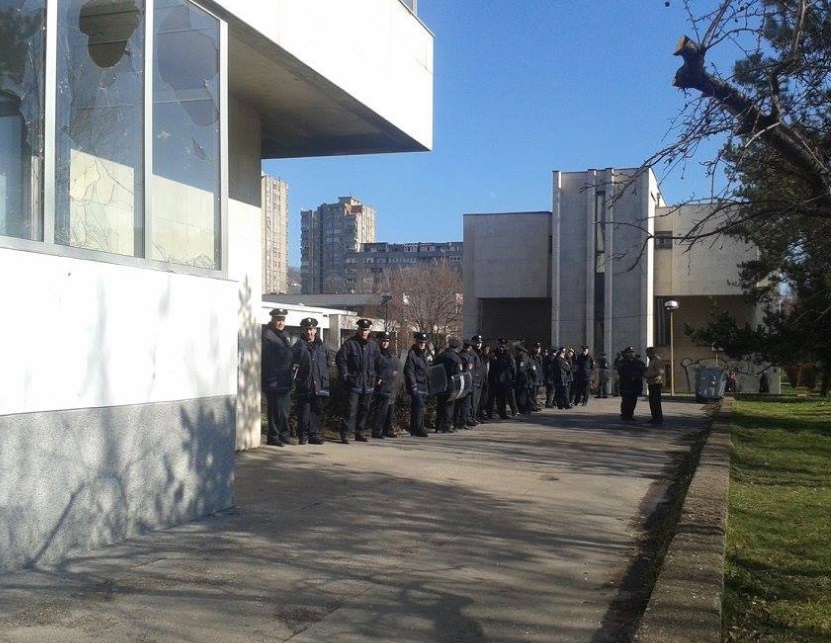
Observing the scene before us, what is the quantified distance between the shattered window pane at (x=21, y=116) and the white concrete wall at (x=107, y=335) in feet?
1.11

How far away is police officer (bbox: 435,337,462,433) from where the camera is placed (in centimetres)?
1639

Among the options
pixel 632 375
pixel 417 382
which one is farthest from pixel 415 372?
pixel 632 375

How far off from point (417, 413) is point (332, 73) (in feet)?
22.4

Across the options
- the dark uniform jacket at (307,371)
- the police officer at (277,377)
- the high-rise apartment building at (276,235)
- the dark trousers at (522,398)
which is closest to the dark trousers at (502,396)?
the dark trousers at (522,398)

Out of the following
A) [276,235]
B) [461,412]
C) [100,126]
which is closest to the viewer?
[100,126]

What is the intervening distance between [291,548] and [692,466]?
650 centimetres

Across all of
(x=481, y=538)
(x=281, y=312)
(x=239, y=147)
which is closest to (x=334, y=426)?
(x=281, y=312)

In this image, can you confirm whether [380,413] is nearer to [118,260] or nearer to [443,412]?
[443,412]

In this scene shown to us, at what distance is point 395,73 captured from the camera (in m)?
11.8

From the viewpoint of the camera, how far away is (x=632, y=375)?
19.6 metres

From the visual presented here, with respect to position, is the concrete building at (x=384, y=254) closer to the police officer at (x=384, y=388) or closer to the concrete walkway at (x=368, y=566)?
the police officer at (x=384, y=388)

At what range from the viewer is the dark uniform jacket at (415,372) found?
1505 cm

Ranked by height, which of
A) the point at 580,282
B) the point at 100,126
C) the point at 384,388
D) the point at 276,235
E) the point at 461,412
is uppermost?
the point at 276,235

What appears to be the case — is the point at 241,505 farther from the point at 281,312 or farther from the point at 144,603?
the point at 281,312
